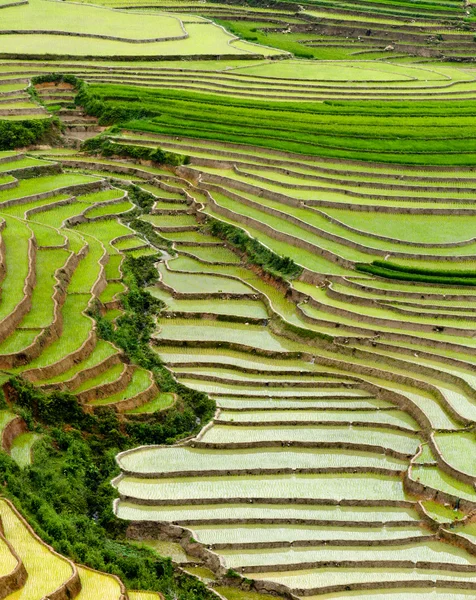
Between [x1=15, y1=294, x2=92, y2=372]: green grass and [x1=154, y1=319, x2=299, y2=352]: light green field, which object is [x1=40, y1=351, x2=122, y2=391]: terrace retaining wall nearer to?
[x1=15, y1=294, x2=92, y2=372]: green grass

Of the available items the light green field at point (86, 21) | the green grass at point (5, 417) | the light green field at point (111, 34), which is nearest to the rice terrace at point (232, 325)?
the green grass at point (5, 417)

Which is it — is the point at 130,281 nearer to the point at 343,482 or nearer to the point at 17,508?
the point at 343,482

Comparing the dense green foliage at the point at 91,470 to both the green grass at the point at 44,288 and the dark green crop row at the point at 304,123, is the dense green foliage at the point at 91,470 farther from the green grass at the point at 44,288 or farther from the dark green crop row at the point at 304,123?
the dark green crop row at the point at 304,123

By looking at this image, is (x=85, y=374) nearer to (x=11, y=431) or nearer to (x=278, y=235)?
(x=11, y=431)

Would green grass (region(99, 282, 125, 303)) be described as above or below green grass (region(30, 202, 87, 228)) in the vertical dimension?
below

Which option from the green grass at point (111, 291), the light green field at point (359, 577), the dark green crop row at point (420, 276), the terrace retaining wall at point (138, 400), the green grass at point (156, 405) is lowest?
the light green field at point (359, 577)

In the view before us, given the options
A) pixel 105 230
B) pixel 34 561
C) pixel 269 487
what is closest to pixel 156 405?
pixel 269 487

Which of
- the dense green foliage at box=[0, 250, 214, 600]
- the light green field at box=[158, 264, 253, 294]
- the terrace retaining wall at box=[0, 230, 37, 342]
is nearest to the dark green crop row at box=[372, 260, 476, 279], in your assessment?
the light green field at box=[158, 264, 253, 294]
